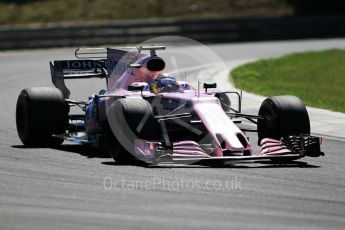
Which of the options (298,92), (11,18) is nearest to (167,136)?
(298,92)

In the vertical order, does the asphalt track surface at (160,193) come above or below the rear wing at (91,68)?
below

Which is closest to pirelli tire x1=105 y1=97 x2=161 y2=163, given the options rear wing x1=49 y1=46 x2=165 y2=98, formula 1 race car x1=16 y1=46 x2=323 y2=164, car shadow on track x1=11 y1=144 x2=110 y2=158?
formula 1 race car x1=16 y1=46 x2=323 y2=164

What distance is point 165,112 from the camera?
13641 mm

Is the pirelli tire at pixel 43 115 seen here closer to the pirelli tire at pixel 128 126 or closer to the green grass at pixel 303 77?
the pirelli tire at pixel 128 126

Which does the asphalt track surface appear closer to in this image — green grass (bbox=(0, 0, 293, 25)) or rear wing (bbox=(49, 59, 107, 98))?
rear wing (bbox=(49, 59, 107, 98))

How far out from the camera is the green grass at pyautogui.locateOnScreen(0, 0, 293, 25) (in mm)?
47938

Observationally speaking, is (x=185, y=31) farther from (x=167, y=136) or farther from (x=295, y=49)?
(x=167, y=136)

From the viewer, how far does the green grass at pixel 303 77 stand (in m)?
23.5

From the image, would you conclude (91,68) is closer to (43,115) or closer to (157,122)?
(43,115)

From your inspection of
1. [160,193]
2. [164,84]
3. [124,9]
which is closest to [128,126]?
[164,84]

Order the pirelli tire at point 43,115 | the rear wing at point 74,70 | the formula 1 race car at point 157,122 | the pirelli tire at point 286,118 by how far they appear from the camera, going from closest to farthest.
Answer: the formula 1 race car at point 157,122, the pirelli tire at point 286,118, the pirelli tire at point 43,115, the rear wing at point 74,70

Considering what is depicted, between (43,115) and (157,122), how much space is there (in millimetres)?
2312

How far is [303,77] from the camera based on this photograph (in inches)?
1157

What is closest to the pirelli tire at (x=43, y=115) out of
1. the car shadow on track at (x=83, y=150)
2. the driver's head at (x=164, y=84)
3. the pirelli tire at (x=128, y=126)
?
the car shadow on track at (x=83, y=150)
